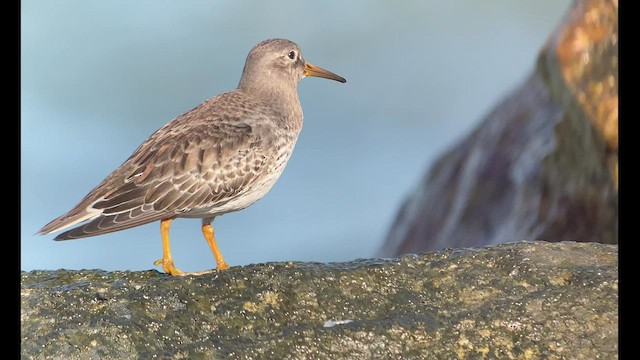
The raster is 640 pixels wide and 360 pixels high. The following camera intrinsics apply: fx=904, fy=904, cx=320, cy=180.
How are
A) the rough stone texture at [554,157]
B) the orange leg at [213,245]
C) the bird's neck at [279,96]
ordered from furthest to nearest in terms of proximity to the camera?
the rough stone texture at [554,157] < the bird's neck at [279,96] < the orange leg at [213,245]

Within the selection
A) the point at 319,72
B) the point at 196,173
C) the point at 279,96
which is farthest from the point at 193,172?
the point at 319,72

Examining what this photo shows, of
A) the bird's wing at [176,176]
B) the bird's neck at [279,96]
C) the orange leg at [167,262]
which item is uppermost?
the bird's neck at [279,96]

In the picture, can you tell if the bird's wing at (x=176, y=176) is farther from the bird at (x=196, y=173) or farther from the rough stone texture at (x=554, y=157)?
the rough stone texture at (x=554, y=157)

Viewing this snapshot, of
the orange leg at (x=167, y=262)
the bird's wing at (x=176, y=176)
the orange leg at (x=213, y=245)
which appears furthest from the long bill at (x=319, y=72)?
the orange leg at (x=167, y=262)

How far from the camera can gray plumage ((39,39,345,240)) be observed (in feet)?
25.0

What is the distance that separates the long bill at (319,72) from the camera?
9.78 m

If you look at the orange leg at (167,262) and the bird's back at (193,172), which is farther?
the bird's back at (193,172)

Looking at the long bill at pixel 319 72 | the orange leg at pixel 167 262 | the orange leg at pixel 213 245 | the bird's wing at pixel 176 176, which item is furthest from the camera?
the long bill at pixel 319 72

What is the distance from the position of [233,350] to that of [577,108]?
5.59 m

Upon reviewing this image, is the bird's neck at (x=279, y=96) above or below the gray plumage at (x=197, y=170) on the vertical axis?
above

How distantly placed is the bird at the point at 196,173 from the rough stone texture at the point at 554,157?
108 inches

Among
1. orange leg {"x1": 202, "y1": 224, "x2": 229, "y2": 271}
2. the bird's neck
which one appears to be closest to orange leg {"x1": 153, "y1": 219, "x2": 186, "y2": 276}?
orange leg {"x1": 202, "y1": 224, "x2": 229, "y2": 271}

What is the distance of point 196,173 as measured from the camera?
309 inches

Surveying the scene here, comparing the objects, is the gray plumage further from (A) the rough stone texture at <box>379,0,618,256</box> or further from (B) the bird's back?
(A) the rough stone texture at <box>379,0,618,256</box>
